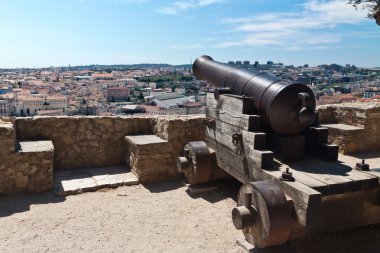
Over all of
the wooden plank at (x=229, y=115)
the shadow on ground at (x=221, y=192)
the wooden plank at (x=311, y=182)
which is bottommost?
the shadow on ground at (x=221, y=192)

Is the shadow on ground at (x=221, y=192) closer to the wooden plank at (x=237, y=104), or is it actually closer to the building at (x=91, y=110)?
the wooden plank at (x=237, y=104)

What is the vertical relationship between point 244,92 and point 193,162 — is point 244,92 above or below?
above

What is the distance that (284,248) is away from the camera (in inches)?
131

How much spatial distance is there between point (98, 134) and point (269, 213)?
3.74 m

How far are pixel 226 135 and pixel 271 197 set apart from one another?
151 cm

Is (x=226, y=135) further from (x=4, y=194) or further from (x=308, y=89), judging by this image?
(x=4, y=194)

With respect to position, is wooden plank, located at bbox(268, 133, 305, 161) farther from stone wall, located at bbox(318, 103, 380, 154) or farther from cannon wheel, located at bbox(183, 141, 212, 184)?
stone wall, located at bbox(318, 103, 380, 154)

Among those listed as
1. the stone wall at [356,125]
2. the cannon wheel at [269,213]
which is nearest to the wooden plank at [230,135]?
the cannon wheel at [269,213]

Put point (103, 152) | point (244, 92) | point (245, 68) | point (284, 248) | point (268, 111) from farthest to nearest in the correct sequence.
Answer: point (103, 152) < point (245, 68) < point (244, 92) < point (268, 111) < point (284, 248)

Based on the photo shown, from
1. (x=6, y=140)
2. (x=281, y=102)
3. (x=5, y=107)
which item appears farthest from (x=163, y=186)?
(x=5, y=107)

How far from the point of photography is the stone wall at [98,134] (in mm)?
5488

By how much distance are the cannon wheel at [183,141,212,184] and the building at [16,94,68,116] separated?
284 feet

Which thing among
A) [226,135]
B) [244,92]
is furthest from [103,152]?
[244,92]

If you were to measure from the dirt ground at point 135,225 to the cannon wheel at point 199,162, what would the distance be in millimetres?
230
